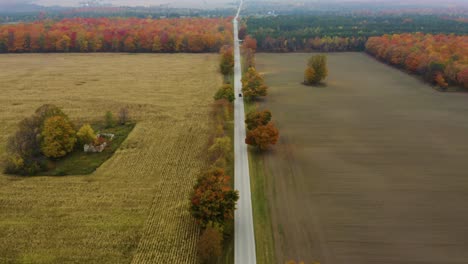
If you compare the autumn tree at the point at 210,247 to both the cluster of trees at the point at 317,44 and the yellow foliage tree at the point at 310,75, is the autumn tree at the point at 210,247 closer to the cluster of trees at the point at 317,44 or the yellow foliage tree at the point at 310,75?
the yellow foliage tree at the point at 310,75

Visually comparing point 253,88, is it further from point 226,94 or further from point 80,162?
point 80,162

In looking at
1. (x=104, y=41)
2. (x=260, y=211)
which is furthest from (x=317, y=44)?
(x=260, y=211)

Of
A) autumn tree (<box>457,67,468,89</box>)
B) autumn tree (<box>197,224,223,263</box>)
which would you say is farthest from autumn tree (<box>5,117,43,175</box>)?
autumn tree (<box>457,67,468,89</box>)

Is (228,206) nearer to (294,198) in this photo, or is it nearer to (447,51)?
(294,198)

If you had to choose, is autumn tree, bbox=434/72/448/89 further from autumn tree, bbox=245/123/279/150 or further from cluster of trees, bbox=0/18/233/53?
cluster of trees, bbox=0/18/233/53

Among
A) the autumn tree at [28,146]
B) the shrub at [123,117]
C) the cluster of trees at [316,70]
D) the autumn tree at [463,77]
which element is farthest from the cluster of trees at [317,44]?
the autumn tree at [28,146]

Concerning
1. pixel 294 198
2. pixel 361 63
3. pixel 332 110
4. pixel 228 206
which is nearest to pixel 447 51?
pixel 361 63
